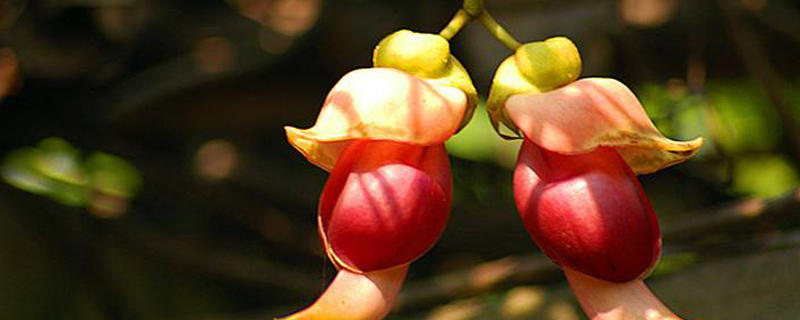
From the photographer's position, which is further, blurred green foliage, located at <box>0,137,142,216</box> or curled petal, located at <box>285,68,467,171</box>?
blurred green foliage, located at <box>0,137,142,216</box>

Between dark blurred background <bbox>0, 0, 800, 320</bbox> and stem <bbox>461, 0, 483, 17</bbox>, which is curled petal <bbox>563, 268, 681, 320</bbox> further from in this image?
dark blurred background <bbox>0, 0, 800, 320</bbox>

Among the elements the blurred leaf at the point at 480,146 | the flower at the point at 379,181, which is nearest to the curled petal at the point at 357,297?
the flower at the point at 379,181

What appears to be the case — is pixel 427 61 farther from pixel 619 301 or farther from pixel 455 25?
pixel 619 301

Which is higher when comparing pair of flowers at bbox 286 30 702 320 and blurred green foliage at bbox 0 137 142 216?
pair of flowers at bbox 286 30 702 320

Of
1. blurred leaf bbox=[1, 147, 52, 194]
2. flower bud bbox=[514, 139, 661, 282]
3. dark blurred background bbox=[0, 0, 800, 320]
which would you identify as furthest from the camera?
blurred leaf bbox=[1, 147, 52, 194]

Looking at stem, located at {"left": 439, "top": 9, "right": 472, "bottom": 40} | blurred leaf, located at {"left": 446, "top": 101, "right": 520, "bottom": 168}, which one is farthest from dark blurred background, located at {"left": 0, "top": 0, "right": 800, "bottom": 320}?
stem, located at {"left": 439, "top": 9, "right": 472, "bottom": 40}

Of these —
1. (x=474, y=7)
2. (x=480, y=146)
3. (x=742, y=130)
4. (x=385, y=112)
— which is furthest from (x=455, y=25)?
(x=742, y=130)

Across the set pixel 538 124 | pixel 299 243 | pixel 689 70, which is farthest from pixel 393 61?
pixel 299 243

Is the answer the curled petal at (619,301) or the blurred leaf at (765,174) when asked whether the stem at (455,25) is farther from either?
the blurred leaf at (765,174)
